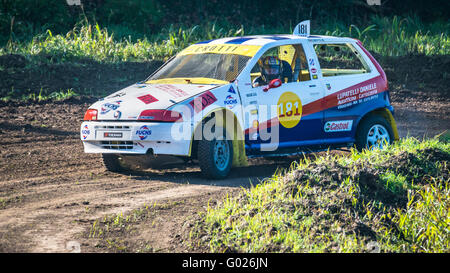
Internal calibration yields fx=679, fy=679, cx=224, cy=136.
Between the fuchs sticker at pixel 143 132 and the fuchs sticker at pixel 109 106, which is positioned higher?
the fuchs sticker at pixel 109 106

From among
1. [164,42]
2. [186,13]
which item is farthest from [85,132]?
[186,13]

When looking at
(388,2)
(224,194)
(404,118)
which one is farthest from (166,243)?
(388,2)

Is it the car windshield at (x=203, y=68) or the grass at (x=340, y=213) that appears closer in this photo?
the grass at (x=340, y=213)

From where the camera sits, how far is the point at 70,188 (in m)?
7.77

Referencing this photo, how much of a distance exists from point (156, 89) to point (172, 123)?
34.6 inches

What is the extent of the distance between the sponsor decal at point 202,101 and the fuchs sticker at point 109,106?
3.10ft

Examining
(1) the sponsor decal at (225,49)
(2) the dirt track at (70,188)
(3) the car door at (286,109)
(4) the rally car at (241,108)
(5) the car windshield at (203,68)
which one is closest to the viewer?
(2) the dirt track at (70,188)

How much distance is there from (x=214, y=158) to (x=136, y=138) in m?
0.96

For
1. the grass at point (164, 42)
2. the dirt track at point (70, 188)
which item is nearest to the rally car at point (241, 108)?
the dirt track at point (70, 188)

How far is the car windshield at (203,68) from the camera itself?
871 cm

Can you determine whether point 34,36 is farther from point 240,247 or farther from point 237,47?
point 240,247

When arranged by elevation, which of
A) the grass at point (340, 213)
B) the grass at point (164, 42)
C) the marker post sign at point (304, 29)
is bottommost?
the grass at point (340, 213)

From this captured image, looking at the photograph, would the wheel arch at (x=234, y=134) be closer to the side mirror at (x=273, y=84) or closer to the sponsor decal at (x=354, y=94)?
the side mirror at (x=273, y=84)

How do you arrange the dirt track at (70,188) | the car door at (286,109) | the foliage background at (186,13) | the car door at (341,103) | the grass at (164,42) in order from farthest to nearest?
the foliage background at (186,13), the grass at (164,42), the car door at (341,103), the car door at (286,109), the dirt track at (70,188)
